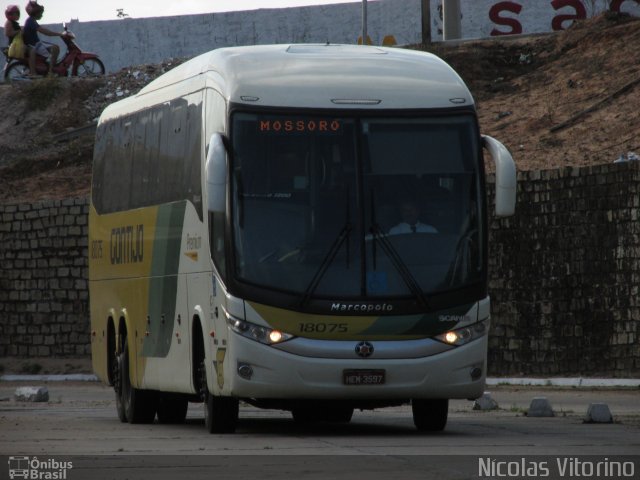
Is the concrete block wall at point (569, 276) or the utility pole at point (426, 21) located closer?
the concrete block wall at point (569, 276)

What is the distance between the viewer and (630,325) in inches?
1038

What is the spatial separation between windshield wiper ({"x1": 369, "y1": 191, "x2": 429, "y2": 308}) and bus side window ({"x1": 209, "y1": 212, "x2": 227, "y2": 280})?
4.28 feet

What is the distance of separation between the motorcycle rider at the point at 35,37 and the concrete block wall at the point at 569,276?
18.3 m

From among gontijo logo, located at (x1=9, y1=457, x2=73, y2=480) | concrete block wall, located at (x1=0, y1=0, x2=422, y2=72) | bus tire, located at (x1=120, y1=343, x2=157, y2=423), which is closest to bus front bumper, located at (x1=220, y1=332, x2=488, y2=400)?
gontijo logo, located at (x1=9, y1=457, x2=73, y2=480)

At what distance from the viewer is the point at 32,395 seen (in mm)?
24906

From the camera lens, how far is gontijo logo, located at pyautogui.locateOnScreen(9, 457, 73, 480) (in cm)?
1116

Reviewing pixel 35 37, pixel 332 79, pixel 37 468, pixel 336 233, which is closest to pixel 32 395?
pixel 332 79

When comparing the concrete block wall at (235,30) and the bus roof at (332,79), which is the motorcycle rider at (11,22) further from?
the bus roof at (332,79)

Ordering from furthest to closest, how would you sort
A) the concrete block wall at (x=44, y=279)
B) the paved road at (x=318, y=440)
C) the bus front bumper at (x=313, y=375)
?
1. the concrete block wall at (x=44, y=279)
2. the bus front bumper at (x=313, y=375)
3. the paved road at (x=318, y=440)

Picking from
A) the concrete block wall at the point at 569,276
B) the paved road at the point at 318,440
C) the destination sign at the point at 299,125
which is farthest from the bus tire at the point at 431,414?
the concrete block wall at the point at 569,276

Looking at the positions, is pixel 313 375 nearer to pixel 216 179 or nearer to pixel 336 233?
pixel 336 233

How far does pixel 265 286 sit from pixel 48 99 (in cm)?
3281

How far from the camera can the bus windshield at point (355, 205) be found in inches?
599

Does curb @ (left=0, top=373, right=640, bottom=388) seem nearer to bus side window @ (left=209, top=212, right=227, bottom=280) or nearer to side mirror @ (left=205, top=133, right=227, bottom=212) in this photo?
bus side window @ (left=209, top=212, right=227, bottom=280)
